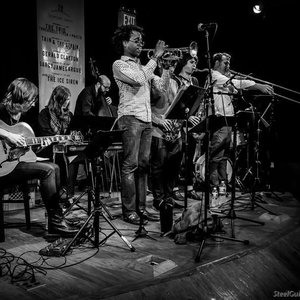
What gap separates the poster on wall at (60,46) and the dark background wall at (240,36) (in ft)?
2.97

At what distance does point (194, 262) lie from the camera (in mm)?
3008

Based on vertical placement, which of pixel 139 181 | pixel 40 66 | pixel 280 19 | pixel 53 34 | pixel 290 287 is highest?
pixel 280 19

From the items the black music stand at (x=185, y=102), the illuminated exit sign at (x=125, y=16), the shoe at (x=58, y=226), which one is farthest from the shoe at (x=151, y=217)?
the illuminated exit sign at (x=125, y=16)

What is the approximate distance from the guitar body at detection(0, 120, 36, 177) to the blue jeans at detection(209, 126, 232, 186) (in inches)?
124

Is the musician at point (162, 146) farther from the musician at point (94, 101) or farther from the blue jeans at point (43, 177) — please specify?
the blue jeans at point (43, 177)

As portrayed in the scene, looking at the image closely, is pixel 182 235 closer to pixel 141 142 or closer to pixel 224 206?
pixel 141 142

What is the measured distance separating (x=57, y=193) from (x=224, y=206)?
8.73 feet

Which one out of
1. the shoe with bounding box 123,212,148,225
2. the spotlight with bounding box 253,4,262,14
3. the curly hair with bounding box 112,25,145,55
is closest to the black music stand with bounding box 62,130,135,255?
the shoe with bounding box 123,212,148,225

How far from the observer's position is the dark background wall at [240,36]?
25.2 feet

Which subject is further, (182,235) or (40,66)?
(40,66)

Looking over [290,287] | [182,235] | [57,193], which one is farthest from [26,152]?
[290,287]

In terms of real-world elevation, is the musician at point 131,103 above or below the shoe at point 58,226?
above

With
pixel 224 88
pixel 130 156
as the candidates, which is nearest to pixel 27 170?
pixel 130 156

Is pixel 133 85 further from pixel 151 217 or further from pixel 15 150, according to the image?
pixel 151 217
